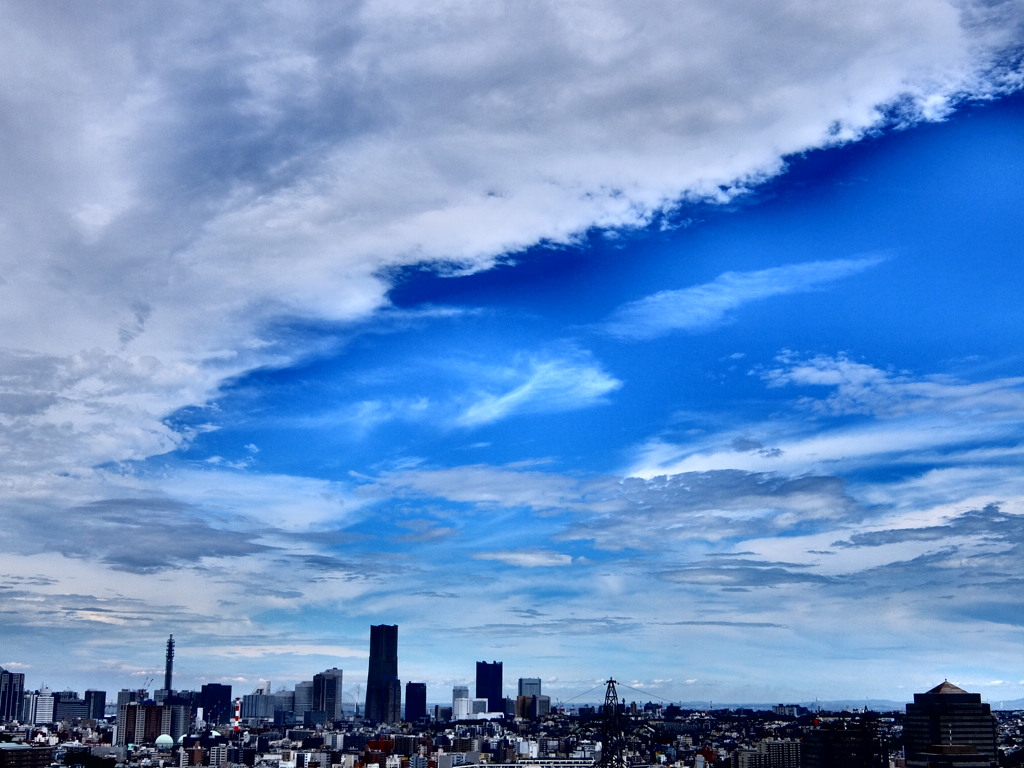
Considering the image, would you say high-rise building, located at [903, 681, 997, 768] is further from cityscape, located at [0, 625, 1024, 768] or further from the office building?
the office building

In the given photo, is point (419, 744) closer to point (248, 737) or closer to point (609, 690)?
point (248, 737)

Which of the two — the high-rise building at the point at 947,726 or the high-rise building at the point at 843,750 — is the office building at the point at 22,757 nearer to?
the high-rise building at the point at 843,750

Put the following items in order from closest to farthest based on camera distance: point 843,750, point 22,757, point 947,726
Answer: point 843,750 < point 947,726 < point 22,757

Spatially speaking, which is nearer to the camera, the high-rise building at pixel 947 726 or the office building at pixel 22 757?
the high-rise building at pixel 947 726

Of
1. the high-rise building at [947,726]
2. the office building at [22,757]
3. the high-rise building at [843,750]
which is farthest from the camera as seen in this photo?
the office building at [22,757]

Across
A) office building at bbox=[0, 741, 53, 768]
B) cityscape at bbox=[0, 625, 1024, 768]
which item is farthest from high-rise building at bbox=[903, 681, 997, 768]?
office building at bbox=[0, 741, 53, 768]

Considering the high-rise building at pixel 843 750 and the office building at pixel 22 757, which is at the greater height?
the high-rise building at pixel 843 750

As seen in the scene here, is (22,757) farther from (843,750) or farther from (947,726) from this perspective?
(947,726)

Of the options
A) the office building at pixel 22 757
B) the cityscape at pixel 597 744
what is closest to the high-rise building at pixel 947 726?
the cityscape at pixel 597 744

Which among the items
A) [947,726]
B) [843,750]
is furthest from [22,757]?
[947,726]
